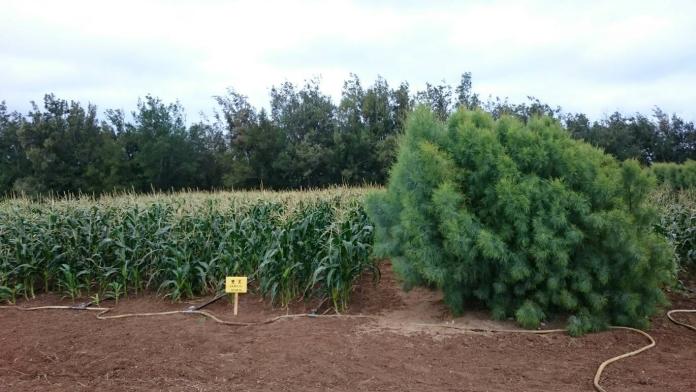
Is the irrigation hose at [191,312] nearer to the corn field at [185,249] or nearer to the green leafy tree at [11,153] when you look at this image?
the corn field at [185,249]

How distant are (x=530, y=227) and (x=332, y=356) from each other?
2234mm

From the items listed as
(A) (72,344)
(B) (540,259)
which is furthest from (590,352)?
(A) (72,344)

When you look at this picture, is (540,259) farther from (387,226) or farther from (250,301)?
(250,301)

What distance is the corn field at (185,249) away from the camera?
6832 mm

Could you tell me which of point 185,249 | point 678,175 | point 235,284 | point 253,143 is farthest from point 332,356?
point 253,143

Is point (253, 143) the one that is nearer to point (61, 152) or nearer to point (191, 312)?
point (61, 152)

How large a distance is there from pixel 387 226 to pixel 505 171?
149 cm

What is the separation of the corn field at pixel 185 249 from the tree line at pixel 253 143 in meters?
15.5

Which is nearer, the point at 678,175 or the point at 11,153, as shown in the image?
the point at 678,175

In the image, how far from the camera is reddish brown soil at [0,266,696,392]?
433 centimetres

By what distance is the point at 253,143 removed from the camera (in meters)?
25.3

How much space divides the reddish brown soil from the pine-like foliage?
346 mm

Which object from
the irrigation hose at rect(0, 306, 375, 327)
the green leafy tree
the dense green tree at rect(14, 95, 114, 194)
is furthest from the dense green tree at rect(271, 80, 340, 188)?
the irrigation hose at rect(0, 306, 375, 327)

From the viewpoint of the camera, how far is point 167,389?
4312 millimetres
